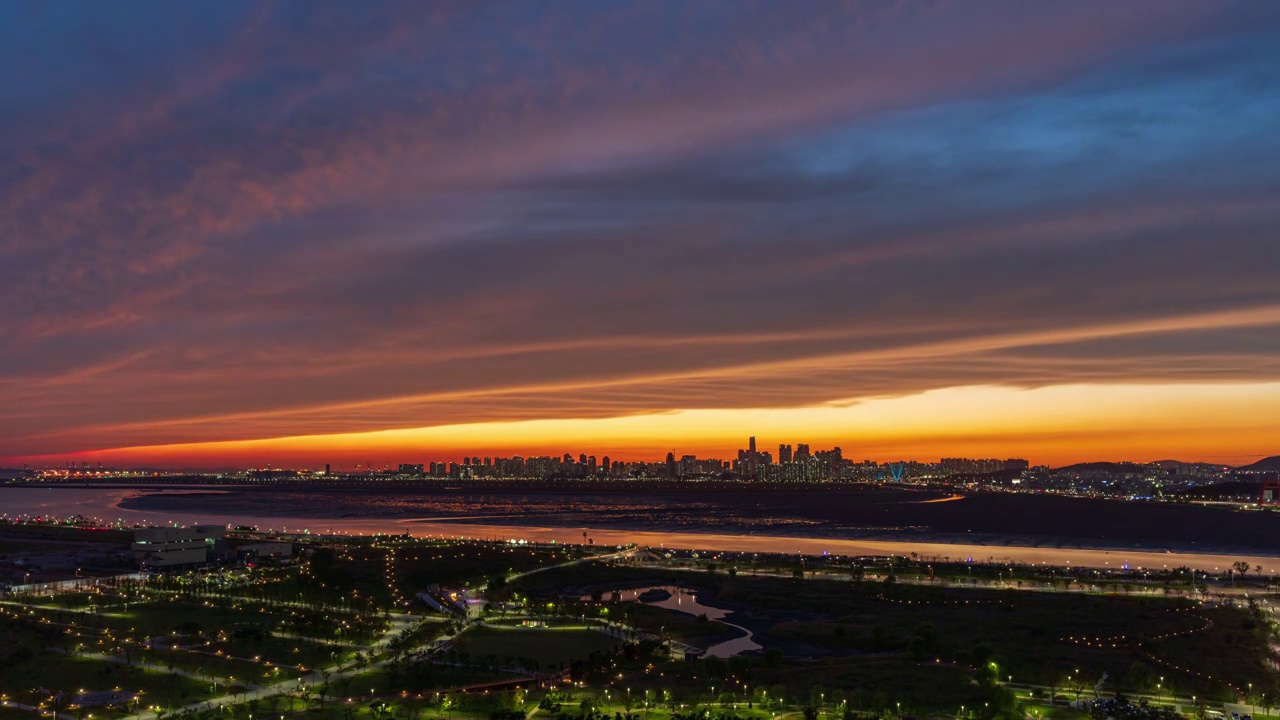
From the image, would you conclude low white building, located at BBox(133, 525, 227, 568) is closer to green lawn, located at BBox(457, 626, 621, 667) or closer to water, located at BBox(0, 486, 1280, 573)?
water, located at BBox(0, 486, 1280, 573)

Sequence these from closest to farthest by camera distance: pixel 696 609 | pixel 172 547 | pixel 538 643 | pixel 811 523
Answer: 1. pixel 538 643
2. pixel 696 609
3. pixel 172 547
4. pixel 811 523

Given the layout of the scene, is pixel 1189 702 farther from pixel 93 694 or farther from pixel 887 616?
pixel 93 694

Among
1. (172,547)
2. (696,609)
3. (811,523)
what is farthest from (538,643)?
(811,523)

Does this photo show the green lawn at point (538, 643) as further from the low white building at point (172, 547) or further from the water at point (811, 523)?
the water at point (811, 523)

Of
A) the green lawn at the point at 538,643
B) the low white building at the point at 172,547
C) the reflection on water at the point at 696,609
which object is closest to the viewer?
the green lawn at the point at 538,643

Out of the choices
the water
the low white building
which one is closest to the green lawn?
the low white building

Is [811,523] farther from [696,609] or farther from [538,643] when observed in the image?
[538,643]

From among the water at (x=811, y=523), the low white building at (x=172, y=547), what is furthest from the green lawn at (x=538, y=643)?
the water at (x=811, y=523)

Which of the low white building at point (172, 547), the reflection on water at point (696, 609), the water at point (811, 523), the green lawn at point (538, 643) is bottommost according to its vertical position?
the water at point (811, 523)

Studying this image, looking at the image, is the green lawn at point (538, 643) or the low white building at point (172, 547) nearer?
the green lawn at point (538, 643)
